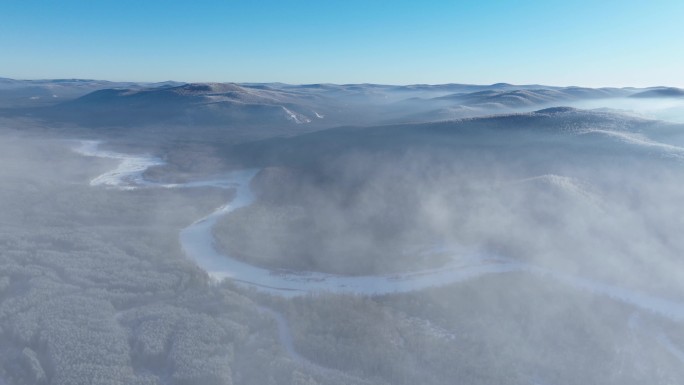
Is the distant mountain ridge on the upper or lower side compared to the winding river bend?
upper

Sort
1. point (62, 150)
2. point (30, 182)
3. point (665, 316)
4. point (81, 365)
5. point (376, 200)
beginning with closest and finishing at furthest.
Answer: point (81, 365)
point (665, 316)
point (376, 200)
point (30, 182)
point (62, 150)

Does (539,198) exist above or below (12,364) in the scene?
above

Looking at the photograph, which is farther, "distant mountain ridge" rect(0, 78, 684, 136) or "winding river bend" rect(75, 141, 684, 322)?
"distant mountain ridge" rect(0, 78, 684, 136)

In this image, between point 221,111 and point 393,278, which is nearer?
point 393,278

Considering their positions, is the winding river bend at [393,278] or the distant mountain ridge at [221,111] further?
the distant mountain ridge at [221,111]

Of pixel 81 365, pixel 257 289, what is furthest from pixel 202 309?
pixel 81 365

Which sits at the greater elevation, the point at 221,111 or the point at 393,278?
the point at 221,111

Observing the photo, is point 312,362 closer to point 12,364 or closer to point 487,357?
point 487,357

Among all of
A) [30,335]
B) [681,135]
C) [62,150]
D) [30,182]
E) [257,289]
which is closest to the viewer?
[30,335]

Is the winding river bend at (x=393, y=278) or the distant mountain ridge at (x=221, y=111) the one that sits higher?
the distant mountain ridge at (x=221, y=111)

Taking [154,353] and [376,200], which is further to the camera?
[376,200]
